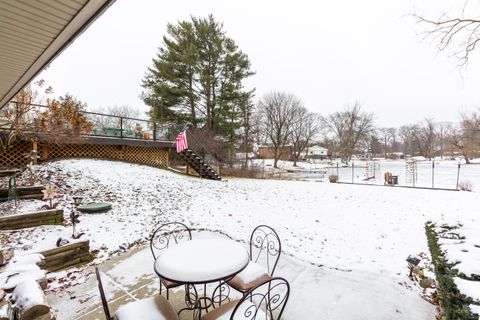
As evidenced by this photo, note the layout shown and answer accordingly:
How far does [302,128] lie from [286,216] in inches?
1440

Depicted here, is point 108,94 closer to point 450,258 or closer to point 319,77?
point 319,77

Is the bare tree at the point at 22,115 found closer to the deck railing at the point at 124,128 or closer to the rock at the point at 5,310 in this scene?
the deck railing at the point at 124,128

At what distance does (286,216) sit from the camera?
6.29 m

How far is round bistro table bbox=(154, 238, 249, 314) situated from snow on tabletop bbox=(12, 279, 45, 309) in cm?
91

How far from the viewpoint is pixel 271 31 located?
3070 cm

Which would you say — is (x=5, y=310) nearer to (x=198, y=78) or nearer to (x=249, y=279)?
(x=249, y=279)

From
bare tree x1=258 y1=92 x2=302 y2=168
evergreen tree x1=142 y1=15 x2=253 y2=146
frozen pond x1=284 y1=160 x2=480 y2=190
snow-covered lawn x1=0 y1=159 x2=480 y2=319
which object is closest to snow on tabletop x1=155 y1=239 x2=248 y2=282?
snow-covered lawn x1=0 y1=159 x2=480 y2=319

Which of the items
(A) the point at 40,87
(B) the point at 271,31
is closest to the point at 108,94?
(B) the point at 271,31

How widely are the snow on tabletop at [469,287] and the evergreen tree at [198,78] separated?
18120mm

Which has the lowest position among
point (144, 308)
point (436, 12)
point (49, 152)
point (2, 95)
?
point (144, 308)

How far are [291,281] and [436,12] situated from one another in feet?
28.1

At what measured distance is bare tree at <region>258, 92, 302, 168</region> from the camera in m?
34.6

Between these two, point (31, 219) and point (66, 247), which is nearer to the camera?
point (66, 247)

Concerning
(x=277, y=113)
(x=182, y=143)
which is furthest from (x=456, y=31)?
(x=277, y=113)
